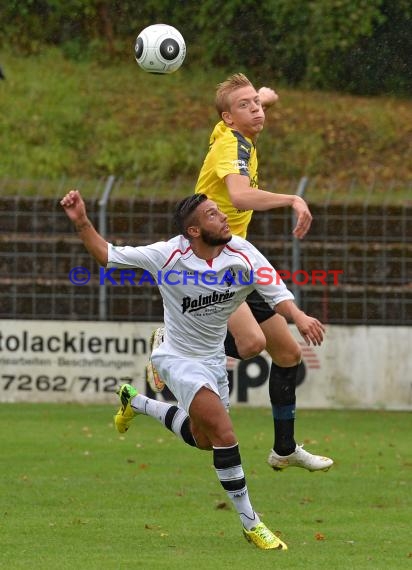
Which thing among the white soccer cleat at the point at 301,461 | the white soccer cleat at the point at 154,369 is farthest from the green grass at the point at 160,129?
the white soccer cleat at the point at 301,461

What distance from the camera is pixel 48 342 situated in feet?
60.2

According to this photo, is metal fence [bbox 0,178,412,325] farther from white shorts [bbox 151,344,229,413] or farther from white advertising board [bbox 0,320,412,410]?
white shorts [bbox 151,344,229,413]

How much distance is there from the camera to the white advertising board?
18.0 meters

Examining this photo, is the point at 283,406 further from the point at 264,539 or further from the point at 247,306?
the point at 264,539

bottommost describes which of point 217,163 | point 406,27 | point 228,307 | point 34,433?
point 34,433

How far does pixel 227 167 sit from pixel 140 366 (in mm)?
8389

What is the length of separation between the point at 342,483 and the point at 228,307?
10.6ft

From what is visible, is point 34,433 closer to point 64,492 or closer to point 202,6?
point 64,492

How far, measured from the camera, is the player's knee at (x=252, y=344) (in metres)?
10.1

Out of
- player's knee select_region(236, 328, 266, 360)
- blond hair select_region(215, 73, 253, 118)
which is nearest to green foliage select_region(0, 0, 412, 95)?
blond hair select_region(215, 73, 253, 118)

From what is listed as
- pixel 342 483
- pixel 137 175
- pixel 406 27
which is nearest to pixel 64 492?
pixel 342 483

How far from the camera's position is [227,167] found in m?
10.0

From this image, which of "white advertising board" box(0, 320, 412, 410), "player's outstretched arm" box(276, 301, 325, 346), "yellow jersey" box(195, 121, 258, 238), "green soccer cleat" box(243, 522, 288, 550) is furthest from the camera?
"white advertising board" box(0, 320, 412, 410)

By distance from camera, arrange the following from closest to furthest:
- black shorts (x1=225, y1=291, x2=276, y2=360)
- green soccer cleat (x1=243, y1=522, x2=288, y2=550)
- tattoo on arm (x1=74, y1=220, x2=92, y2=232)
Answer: tattoo on arm (x1=74, y1=220, x2=92, y2=232) < green soccer cleat (x1=243, y1=522, x2=288, y2=550) < black shorts (x1=225, y1=291, x2=276, y2=360)
